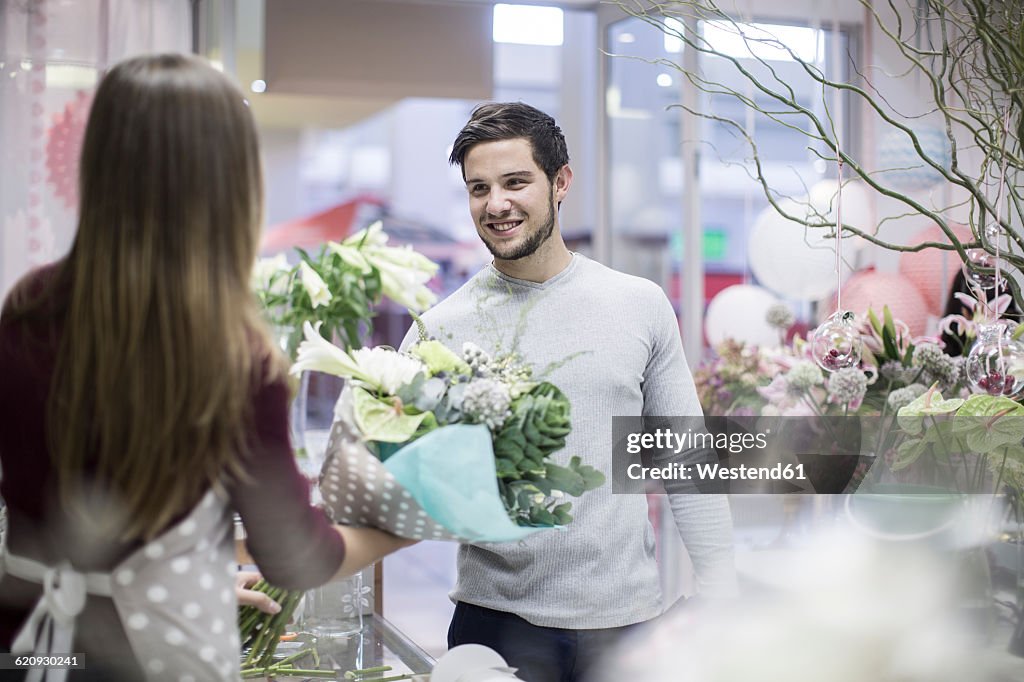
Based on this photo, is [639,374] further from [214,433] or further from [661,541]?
[214,433]

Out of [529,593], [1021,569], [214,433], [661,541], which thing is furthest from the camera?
[661,541]

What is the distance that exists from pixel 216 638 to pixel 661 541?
1085 mm

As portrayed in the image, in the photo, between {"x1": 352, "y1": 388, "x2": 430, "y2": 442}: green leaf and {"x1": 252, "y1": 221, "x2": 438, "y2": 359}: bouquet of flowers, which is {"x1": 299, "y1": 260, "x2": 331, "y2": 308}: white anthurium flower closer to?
{"x1": 252, "y1": 221, "x2": 438, "y2": 359}: bouquet of flowers

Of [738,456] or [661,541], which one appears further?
[661,541]

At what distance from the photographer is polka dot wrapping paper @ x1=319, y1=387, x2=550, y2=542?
1.17 metres

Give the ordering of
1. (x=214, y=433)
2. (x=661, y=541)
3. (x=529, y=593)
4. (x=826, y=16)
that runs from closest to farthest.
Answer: (x=214, y=433)
(x=529, y=593)
(x=661, y=541)
(x=826, y=16)

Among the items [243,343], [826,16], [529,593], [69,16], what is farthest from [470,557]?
[826,16]

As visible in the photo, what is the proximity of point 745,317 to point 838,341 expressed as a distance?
219 centimetres

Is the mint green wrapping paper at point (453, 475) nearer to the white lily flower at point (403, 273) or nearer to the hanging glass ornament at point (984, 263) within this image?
the hanging glass ornament at point (984, 263)

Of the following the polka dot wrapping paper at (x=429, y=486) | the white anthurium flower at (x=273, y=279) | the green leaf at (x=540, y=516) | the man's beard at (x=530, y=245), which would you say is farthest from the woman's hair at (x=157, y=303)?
the white anthurium flower at (x=273, y=279)

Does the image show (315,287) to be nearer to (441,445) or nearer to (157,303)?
(441,445)

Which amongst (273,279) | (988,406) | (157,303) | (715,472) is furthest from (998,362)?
(273,279)

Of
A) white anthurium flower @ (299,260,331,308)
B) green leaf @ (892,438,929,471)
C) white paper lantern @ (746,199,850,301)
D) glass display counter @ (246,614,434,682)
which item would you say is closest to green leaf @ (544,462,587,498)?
glass display counter @ (246,614,434,682)

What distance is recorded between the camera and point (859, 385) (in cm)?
200
